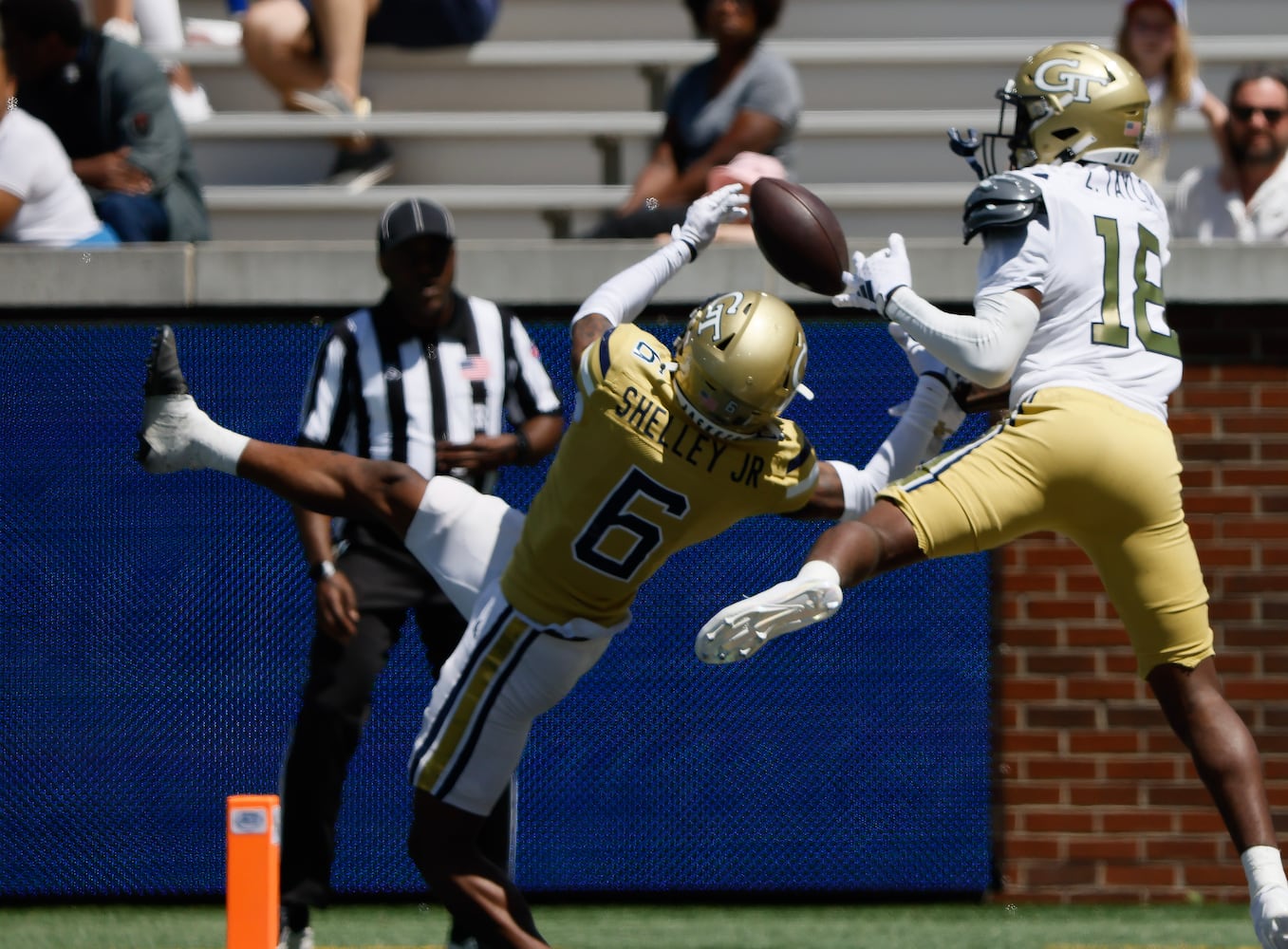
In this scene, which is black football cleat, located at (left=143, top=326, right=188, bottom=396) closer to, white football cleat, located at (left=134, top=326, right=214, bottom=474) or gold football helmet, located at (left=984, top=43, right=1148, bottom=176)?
white football cleat, located at (left=134, top=326, right=214, bottom=474)

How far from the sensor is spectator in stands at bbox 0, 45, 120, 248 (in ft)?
20.1

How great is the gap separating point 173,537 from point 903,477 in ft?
7.52

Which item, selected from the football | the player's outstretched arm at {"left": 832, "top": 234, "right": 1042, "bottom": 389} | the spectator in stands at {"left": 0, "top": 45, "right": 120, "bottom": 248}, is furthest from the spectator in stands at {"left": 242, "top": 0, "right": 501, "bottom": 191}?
the player's outstretched arm at {"left": 832, "top": 234, "right": 1042, "bottom": 389}

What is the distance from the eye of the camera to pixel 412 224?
15.8ft

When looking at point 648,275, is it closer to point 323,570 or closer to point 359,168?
point 323,570

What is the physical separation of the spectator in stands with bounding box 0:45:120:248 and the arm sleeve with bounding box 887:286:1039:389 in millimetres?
3099

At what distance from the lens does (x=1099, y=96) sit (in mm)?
4289

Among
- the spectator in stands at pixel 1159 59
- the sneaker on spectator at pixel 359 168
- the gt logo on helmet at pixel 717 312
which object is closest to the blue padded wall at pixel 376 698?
the gt logo on helmet at pixel 717 312

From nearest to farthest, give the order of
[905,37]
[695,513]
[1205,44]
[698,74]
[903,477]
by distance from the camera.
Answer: [695,513]
[903,477]
[698,74]
[1205,44]
[905,37]

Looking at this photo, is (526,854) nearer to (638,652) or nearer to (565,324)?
(638,652)

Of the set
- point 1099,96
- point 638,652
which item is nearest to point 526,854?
point 638,652

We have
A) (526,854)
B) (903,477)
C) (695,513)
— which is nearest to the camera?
(695,513)

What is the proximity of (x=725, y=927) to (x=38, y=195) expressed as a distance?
3.09 meters

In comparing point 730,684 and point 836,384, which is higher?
point 836,384
